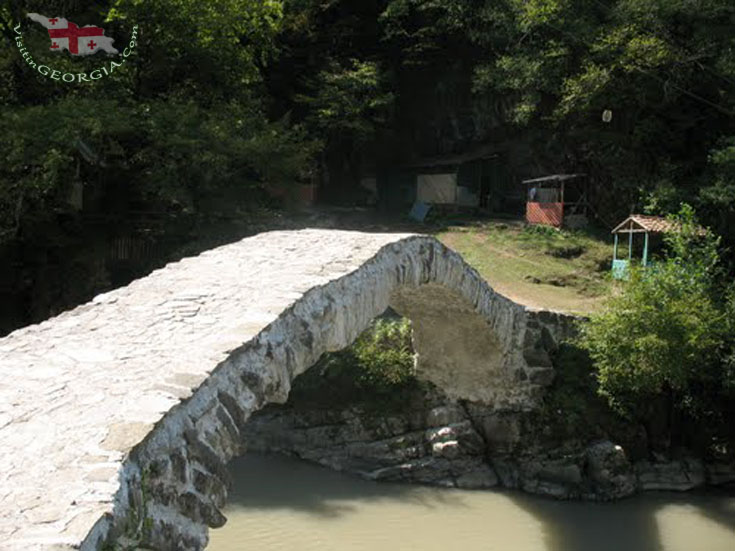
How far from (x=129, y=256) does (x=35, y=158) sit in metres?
3.33

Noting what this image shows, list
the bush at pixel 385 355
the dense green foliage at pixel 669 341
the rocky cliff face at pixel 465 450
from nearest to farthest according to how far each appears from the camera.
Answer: the dense green foliage at pixel 669 341 → the rocky cliff face at pixel 465 450 → the bush at pixel 385 355

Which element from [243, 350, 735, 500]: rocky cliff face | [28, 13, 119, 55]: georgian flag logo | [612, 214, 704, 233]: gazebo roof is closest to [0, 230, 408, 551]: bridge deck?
[243, 350, 735, 500]: rocky cliff face

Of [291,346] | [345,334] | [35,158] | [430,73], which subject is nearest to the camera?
[291,346]

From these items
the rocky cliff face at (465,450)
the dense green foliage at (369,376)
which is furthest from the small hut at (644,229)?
the dense green foliage at (369,376)

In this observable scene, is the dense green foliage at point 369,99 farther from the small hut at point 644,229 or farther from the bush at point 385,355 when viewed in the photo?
the bush at point 385,355

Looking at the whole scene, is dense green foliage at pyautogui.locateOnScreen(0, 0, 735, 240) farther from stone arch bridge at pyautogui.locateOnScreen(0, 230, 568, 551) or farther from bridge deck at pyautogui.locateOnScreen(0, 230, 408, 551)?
bridge deck at pyautogui.locateOnScreen(0, 230, 408, 551)

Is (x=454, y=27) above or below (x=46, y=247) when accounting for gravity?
above

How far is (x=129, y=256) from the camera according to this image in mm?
15031

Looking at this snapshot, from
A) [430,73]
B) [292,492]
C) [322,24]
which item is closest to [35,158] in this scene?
[292,492]

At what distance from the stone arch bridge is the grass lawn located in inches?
327

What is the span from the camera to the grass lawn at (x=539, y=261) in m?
14.8

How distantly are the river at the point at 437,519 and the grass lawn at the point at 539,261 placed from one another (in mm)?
4341

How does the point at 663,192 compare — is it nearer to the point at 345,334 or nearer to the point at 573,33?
the point at 573,33

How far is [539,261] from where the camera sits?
17141mm
